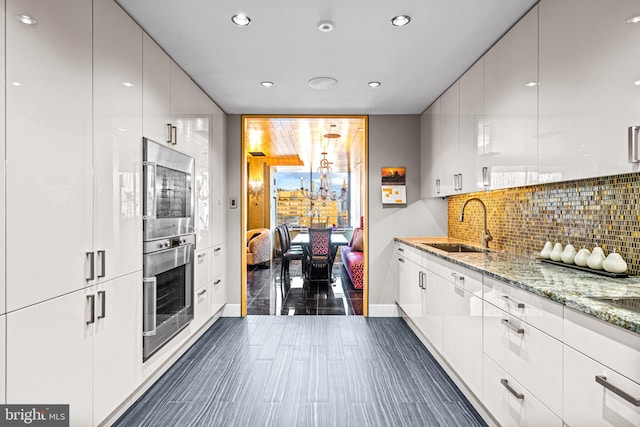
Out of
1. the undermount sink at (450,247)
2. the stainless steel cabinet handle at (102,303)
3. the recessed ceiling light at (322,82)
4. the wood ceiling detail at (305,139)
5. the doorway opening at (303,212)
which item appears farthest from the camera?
the wood ceiling detail at (305,139)

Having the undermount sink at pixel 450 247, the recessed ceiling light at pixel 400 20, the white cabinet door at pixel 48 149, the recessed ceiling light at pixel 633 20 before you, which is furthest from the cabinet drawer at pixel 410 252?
the white cabinet door at pixel 48 149

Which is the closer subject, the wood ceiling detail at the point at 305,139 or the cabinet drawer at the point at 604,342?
the cabinet drawer at the point at 604,342

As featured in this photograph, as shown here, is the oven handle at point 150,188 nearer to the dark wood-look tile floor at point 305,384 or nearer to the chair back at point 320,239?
the dark wood-look tile floor at point 305,384

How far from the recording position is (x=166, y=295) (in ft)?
8.27

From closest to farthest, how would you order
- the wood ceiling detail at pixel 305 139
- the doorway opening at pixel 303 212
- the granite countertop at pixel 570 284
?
the granite countertop at pixel 570 284
the doorway opening at pixel 303 212
the wood ceiling detail at pixel 305 139

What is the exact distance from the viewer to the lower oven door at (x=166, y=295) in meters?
2.26

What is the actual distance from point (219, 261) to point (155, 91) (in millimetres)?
1981

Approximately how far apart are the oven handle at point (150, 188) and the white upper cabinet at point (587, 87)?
234 cm

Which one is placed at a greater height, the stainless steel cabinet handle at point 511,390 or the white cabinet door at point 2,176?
the white cabinet door at point 2,176

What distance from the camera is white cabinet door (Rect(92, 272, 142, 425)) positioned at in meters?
1.79

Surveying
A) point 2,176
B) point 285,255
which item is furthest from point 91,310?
point 285,255

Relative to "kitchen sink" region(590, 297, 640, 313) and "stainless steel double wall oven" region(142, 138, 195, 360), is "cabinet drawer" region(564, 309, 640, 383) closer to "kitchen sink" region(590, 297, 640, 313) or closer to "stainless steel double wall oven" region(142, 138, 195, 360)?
"kitchen sink" region(590, 297, 640, 313)

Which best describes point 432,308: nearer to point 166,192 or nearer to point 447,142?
point 447,142

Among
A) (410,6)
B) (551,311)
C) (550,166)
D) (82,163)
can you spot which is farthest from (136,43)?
(551,311)
